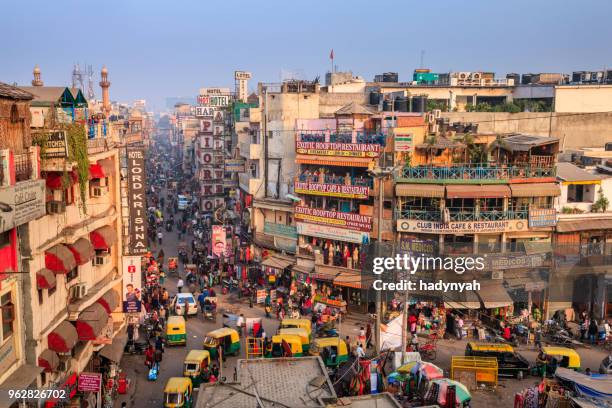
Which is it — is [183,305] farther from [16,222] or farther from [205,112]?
[205,112]

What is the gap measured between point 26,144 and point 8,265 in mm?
3419

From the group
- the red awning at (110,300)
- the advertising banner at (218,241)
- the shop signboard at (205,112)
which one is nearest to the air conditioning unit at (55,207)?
the red awning at (110,300)

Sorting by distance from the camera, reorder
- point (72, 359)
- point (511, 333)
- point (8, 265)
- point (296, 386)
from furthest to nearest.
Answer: point (511, 333) < point (72, 359) < point (8, 265) < point (296, 386)

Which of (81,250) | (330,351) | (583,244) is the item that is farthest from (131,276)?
(583,244)

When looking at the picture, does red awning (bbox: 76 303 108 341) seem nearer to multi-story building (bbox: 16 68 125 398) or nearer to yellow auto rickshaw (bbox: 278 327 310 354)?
multi-story building (bbox: 16 68 125 398)

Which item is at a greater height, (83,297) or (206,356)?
(83,297)

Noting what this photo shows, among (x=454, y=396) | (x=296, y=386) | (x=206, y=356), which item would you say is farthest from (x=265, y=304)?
(x=296, y=386)

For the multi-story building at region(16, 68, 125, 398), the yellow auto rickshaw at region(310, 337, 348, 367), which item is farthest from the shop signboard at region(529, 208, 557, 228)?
the multi-story building at region(16, 68, 125, 398)

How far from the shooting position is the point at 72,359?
68.7 ft

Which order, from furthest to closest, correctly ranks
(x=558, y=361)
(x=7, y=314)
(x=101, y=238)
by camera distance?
1. (x=558, y=361)
2. (x=101, y=238)
3. (x=7, y=314)

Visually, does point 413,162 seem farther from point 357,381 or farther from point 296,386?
point 296,386

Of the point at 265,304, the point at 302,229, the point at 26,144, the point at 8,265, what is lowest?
the point at 265,304

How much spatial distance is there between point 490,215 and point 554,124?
16.2m

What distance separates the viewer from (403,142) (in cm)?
3166
